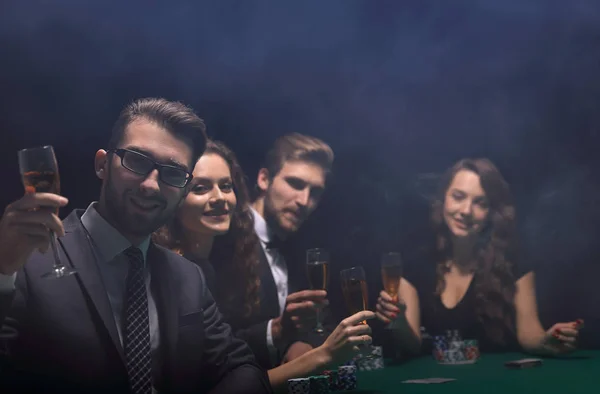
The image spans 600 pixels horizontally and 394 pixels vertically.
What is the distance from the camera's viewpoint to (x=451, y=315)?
413 cm

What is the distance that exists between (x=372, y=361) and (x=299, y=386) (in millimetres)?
448

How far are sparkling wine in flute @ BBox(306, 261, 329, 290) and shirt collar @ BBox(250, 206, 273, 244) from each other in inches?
16.1

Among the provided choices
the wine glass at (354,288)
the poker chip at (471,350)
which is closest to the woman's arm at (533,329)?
the poker chip at (471,350)

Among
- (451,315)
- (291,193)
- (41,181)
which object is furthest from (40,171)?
(451,315)

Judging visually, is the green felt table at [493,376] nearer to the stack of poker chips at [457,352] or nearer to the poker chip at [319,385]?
the stack of poker chips at [457,352]

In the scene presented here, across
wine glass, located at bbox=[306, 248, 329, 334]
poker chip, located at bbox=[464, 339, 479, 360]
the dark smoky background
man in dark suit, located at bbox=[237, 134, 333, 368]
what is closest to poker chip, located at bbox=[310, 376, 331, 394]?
man in dark suit, located at bbox=[237, 134, 333, 368]

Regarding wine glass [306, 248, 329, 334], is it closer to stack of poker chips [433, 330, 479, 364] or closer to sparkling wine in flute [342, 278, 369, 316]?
sparkling wine in flute [342, 278, 369, 316]

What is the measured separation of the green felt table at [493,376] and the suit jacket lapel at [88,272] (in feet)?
3.50

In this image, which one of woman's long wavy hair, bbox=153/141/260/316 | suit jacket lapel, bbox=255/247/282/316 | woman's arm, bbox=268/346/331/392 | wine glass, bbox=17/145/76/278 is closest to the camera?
wine glass, bbox=17/145/76/278

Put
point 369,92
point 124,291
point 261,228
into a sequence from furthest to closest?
1. point 369,92
2. point 261,228
3. point 124,291

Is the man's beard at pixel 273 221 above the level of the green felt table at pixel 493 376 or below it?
above

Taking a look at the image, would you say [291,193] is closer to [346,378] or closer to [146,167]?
[146,167]

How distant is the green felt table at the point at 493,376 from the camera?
3104mm

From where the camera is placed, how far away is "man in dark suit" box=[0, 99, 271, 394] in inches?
118
